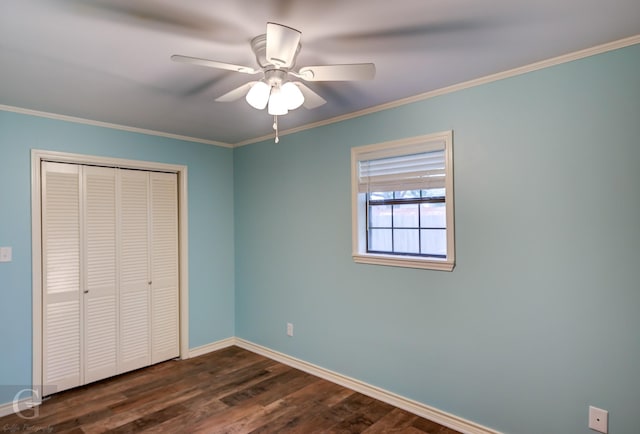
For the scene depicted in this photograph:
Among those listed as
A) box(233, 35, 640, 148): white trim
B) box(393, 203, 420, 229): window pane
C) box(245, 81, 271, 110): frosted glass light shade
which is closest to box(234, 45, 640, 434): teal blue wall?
box(233, 35, 640, 148): white trim

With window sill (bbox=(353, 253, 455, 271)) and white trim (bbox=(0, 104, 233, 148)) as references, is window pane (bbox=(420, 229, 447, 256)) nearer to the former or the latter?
window sill (bbox=(353, 253, 455, 271))

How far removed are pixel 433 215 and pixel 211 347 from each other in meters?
2.83

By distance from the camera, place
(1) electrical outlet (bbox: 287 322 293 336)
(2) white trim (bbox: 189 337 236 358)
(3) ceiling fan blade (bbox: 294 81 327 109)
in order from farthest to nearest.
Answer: (2) white trim (bbox: 189 337 236 358) → (1) electrical outlet (bbox: 287 322 293 336) → (3) ceiling fan blade (bbox: 294 81 327 109)

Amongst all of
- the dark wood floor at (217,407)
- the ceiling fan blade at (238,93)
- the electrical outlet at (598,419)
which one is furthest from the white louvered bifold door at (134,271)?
the electrical outlet at (598,419)

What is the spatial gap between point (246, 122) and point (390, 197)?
1461 mm

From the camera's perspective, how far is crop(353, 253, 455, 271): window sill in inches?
103

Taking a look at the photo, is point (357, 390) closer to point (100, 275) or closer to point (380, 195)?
point (380, 195)

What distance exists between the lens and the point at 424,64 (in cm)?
220

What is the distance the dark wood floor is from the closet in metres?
0.24

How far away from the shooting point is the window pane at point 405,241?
9.55ft

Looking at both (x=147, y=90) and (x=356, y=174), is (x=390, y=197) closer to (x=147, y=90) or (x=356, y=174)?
(x=356, y=174)

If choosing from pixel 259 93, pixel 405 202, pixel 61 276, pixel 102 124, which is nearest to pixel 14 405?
pixel 61 276

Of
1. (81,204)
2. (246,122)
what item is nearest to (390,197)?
(246,122)

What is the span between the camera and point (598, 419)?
6.64 feet
